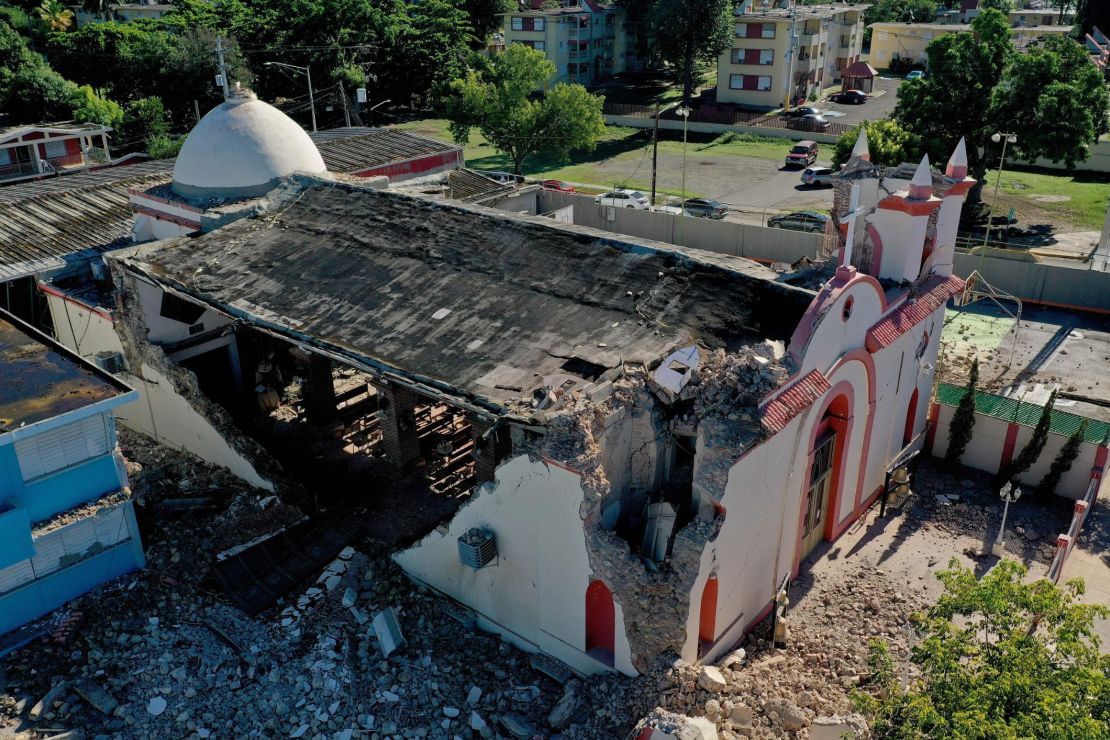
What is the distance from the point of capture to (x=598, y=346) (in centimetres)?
1584

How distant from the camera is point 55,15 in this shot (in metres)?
64.1

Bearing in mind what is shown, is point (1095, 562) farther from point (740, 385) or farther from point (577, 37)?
point (577, 37)

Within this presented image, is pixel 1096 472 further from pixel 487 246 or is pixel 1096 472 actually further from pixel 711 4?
pixel 711 4

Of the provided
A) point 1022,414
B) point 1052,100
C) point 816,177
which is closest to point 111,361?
point 1022,414

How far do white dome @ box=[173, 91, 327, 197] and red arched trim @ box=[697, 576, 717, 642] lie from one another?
16.6 metres

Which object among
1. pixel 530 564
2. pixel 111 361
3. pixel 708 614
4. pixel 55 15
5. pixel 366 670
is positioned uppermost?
pixel 55 15

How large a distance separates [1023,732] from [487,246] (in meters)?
13.5

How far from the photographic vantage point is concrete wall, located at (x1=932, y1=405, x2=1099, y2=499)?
65.1 ft

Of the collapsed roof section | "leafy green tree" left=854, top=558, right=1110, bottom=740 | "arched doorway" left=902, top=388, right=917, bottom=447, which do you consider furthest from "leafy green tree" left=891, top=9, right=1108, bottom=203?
"leafy green tree" left=854, top=558, right=1110, bottom=740

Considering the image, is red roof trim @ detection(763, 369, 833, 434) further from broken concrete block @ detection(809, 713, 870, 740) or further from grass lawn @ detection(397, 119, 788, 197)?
grass lawn @ detection(397, 119, 788, 197)

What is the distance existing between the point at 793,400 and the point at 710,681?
14.5 feet

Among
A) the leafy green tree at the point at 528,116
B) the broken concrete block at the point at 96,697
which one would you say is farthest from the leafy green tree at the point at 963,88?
the broken concrete block at the point at 96,697

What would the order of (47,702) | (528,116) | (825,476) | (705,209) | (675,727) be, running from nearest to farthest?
(675,727) → (47,702) → (825,476) → (705,209) → (528,116)

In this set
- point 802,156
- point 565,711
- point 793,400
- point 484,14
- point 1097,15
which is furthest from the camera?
point 484,14
